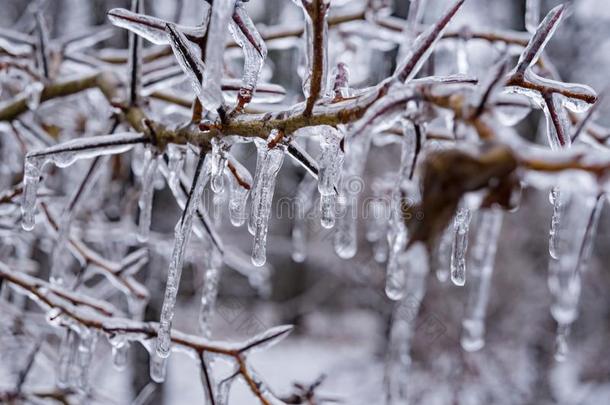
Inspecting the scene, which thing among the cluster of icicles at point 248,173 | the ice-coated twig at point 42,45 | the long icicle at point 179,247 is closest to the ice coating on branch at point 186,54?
the cluster of icicles at point 248,173

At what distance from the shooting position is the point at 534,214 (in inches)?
223

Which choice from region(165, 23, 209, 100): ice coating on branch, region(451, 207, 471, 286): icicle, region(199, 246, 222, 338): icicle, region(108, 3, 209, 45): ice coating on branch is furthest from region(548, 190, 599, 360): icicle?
region(199, 246, 222, 338): icicle

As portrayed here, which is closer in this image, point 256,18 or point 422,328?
point 422,328

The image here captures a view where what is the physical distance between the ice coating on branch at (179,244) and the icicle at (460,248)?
0.36 meters

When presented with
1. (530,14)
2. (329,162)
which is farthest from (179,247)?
(530,14)

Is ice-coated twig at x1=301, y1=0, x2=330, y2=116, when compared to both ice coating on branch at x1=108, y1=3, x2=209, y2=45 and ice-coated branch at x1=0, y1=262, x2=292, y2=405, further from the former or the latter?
ice-coated branch at x1=0, y1=262, x2=292, y2=405

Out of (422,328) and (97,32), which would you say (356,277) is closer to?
(422,328)

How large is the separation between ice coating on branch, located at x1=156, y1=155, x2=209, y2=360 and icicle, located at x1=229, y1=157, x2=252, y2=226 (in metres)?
0.08

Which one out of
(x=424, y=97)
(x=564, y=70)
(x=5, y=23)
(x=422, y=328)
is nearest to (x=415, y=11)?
(x=424, y=97)

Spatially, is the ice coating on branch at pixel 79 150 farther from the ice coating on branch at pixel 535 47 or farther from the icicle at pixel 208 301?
the ice coating on branch at pixel 535 47

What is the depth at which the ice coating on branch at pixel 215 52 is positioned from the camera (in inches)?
21.5

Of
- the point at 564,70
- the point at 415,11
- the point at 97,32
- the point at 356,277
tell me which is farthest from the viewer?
the point at 564,70

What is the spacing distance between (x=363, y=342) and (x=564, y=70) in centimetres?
490

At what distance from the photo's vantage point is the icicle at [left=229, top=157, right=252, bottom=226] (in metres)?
0.86
